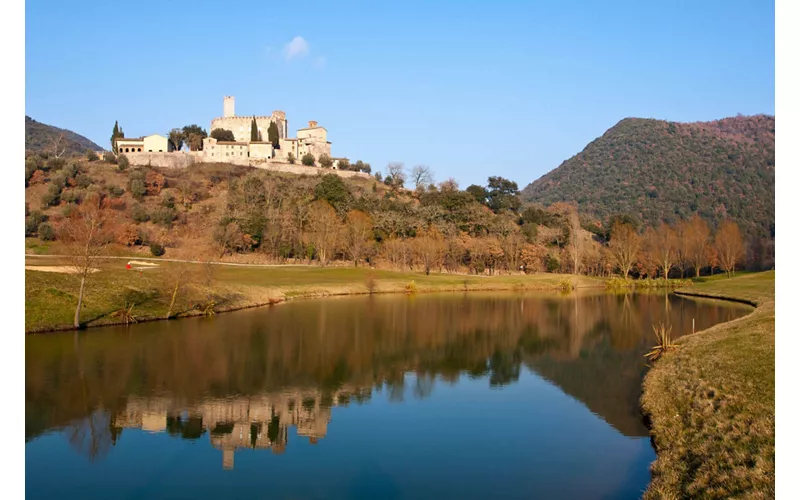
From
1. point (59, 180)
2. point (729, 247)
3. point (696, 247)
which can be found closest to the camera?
point (729, 247)

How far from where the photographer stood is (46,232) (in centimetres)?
6581

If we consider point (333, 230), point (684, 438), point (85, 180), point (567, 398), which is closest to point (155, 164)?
point (85, 180)

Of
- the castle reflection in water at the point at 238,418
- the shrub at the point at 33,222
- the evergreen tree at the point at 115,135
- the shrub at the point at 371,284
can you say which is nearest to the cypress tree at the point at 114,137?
the evergreen tree at the point at 115,135

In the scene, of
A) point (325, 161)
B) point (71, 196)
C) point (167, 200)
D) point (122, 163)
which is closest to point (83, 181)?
point (71, 196)

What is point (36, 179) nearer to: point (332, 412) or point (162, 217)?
point (162, 217)

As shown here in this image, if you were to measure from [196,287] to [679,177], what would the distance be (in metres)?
137

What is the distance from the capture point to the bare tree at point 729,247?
75.1 m

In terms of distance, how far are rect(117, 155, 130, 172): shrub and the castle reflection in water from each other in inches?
3372

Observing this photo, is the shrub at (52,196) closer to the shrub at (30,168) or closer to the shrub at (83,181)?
the shrub at (83,181)

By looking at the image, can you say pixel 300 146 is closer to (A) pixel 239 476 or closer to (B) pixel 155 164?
(B) pixel 155 164

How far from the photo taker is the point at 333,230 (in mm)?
69125

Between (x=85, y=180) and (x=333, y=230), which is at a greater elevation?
(x=85, y=180)

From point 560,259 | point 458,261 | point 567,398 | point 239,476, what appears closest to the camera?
point 239,476
